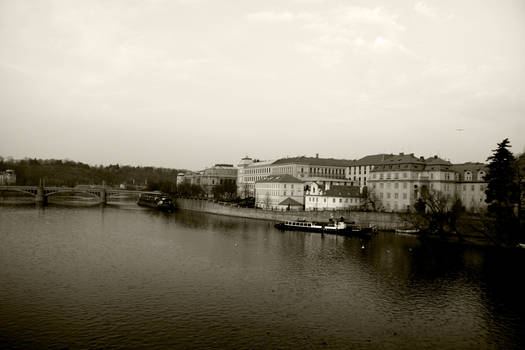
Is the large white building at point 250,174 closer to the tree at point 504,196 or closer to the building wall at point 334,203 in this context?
the building wall at point 334,203

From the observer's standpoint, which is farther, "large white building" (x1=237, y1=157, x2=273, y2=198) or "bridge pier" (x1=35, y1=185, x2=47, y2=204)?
"large white building" (x1=237, y1=157, x2=273, y2=198)

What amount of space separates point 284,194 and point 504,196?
139 feet

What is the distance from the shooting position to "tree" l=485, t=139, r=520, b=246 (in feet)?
149

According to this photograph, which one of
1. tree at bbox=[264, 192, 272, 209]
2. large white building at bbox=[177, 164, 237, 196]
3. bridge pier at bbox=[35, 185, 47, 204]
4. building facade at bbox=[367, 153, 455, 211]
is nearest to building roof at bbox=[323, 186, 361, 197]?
building facade at bbox=[367, 153, 455, 211]

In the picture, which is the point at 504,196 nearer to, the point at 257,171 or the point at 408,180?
the point at 408,180

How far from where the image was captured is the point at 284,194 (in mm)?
83438

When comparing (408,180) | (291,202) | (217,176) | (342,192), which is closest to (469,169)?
(408,180)

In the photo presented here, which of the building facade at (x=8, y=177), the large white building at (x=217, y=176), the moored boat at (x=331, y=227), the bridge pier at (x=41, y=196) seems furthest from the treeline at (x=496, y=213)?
the building facade at (x=8, y=177)

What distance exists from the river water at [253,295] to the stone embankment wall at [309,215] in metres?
15.8

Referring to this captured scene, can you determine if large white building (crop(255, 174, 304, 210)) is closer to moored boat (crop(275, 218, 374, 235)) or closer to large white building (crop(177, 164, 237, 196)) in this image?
moored boat (crop(275, 218, 374, 235))

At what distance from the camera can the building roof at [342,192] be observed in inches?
2906

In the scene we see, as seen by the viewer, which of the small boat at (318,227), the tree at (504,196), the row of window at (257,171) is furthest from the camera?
the row of window at (257,171)

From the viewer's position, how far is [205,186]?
13250 centimetres

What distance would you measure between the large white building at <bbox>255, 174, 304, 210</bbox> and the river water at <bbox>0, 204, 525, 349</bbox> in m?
34.2
